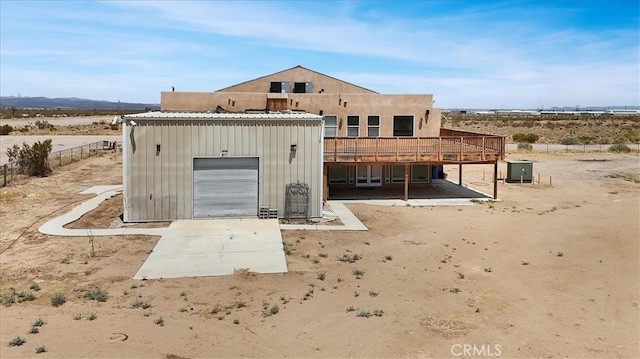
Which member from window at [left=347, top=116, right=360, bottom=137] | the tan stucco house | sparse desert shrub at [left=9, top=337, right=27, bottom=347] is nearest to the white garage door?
the tan stucco house

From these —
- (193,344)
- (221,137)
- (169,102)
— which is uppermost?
(169,102)

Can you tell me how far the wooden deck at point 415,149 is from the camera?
2219cm

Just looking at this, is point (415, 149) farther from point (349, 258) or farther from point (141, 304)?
point (141, 304)

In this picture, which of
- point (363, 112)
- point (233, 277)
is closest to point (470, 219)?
point (363, 112)

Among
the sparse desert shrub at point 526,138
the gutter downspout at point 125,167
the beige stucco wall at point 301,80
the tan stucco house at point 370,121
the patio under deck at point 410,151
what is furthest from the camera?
the sparse desert shrub at point 526,138

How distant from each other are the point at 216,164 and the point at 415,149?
920 cm

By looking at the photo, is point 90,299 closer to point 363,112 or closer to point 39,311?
point 39,311

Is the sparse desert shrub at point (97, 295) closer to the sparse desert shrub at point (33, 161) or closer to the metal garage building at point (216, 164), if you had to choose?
the metal garage building at point (216, 164)

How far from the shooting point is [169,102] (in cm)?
2495

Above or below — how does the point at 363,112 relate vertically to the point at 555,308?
above

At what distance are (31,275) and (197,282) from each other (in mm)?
3946

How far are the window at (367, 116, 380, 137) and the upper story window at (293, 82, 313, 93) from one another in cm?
409

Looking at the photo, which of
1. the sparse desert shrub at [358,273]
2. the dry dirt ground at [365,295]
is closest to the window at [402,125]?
the dry dirt ground at [365,295]

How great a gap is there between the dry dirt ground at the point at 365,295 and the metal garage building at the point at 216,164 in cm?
184
